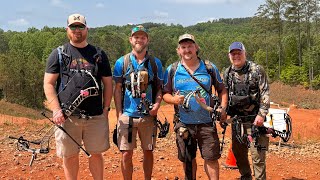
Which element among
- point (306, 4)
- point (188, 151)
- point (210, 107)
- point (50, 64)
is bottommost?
point (188, 151)

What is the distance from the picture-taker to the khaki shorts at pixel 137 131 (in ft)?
16.3

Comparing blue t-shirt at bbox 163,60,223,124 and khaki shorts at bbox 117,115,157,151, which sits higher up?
blue t-shirt at bbox 163,60,223,124

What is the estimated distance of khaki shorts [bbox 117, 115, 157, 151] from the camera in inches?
195

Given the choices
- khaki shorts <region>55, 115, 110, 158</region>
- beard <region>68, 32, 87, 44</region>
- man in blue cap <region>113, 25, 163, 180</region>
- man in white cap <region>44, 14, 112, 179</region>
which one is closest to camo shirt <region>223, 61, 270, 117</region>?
man in blue cap <region>113, 25, 163, 180</region>

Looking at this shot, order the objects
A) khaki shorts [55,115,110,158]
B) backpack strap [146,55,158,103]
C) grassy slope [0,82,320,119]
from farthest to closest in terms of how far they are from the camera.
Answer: grassy slope [0,82,320,119] → backpack strap [146,55,158,103] → khaki shorts [55,115,110,158]

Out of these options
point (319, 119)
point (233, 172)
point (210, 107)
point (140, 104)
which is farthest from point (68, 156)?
point (319, 119)

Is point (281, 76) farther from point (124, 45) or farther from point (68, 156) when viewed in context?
point (124, 45)

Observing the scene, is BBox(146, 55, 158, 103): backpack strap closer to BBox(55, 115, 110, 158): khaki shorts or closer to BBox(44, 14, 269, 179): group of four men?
BBox(44, 14, 269, 179): group of four men

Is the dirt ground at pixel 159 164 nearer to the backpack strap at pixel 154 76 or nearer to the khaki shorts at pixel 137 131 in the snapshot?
the khaki shorts at pixel 137 131

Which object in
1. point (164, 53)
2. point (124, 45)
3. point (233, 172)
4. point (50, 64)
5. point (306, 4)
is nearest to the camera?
point (50, 64)

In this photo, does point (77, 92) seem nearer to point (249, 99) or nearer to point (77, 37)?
point (77, 37)

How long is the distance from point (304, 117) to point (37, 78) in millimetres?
41267

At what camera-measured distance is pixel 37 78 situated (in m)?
51.7

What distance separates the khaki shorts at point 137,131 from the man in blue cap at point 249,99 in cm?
121
